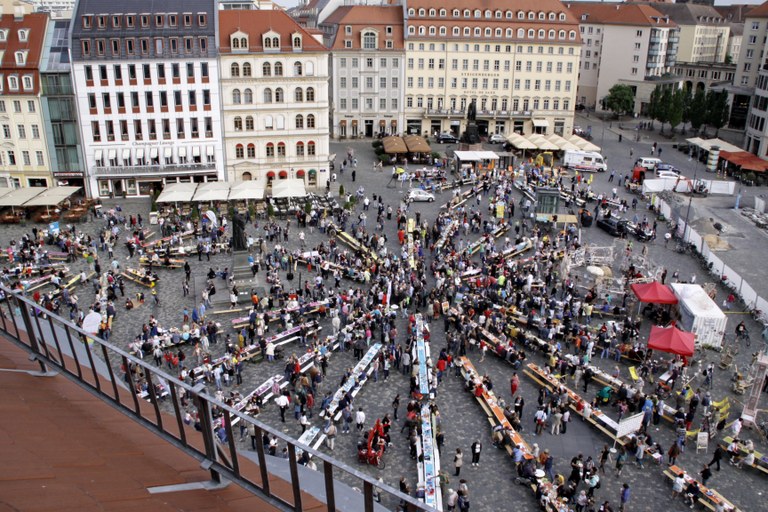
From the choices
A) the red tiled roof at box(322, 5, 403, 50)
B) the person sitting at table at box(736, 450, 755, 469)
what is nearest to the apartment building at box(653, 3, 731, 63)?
the red tiled roof at box(322, 5, 403, 50)

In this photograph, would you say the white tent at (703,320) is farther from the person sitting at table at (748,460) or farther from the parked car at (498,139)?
the parked car at (498,139)

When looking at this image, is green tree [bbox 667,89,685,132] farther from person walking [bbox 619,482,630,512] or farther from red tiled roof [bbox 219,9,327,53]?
person walking [bbox 619,482,630,512]

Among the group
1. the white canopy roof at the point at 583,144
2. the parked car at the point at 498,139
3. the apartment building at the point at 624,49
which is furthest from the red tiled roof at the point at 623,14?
the white canopy roof at the point at 583,144

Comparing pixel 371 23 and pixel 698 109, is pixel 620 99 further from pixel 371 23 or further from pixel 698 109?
pixel 371 23

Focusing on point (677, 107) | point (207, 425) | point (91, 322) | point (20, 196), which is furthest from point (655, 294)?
point (677, 107)

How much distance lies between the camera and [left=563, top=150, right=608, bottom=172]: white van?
69.7 metres

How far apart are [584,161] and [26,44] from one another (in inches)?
2082

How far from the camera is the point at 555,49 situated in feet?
272

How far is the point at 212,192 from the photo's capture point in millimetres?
52656

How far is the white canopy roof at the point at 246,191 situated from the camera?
171ft

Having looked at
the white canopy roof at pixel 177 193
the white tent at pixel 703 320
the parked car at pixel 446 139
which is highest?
the parked car at pixel 446 139

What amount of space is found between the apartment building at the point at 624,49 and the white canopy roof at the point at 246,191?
68.0 meters

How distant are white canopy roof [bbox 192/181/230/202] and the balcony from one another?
12.9 feet

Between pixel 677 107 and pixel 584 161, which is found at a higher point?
pixel 677 107
